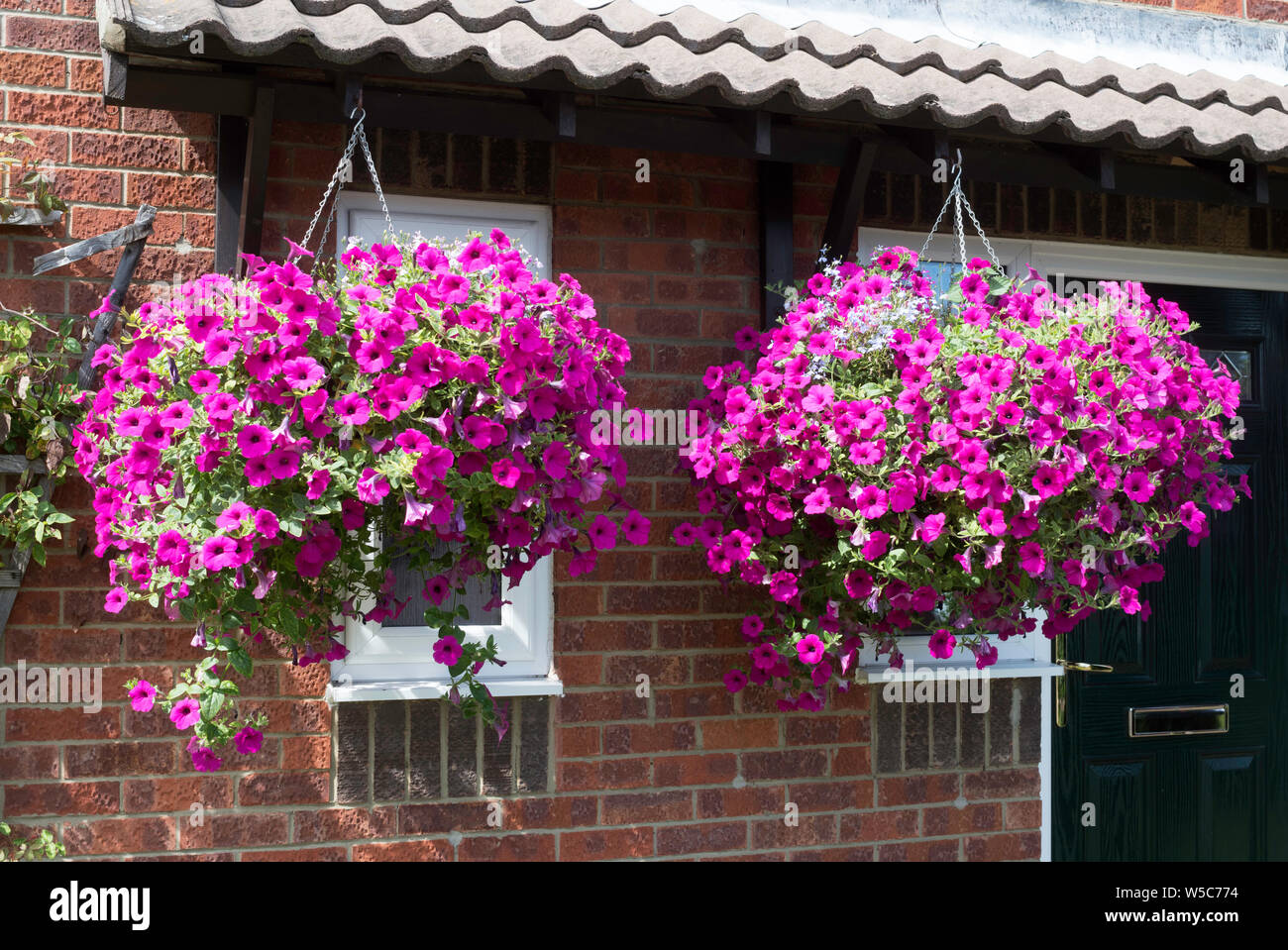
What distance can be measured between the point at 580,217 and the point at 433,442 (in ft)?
3.91

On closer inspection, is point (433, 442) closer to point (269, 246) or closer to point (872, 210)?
point (269, 246)

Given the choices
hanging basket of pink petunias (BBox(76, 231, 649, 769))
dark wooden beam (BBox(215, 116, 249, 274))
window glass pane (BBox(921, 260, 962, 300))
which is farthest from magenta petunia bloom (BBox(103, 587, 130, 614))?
window glass pane (BBox(921, 260, 962, 300))

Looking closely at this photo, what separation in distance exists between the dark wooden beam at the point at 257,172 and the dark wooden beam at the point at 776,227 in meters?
1.38

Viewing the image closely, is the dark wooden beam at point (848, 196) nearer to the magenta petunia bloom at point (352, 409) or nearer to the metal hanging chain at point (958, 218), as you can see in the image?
the metal hanging chain at point (958, 218)

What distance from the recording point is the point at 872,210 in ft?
11.9

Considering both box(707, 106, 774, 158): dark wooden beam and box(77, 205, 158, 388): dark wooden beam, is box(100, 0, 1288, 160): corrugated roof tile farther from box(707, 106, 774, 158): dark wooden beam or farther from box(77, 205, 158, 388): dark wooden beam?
box(77, 205, 158, 388): dark wooden beam

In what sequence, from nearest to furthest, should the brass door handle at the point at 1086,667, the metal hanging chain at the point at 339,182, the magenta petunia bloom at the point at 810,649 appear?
the metal hanging chain at the point at 339,182 → the magenta petunia bloom at the point at 810,649 → the brass door handle at the point at 1086,667

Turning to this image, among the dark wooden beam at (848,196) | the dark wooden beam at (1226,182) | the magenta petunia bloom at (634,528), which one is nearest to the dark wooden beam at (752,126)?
the dark wooden beam at (848,196)

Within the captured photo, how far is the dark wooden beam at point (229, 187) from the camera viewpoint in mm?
3025

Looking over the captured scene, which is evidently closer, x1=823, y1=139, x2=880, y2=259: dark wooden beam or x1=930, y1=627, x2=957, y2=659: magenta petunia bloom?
x1=930, y1=627, x2=957, y2=659: magenta petunia bloom

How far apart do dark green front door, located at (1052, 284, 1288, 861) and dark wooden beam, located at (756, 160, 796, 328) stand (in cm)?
142

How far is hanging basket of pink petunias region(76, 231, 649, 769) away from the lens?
91.6 inches

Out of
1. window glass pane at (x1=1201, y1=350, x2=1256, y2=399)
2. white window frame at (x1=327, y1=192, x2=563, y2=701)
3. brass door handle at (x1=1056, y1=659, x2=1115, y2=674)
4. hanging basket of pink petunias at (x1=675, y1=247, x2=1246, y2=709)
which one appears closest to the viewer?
hanging basket of pink petunias at (x1=675, y1=247, x2=1246, y2=709)
